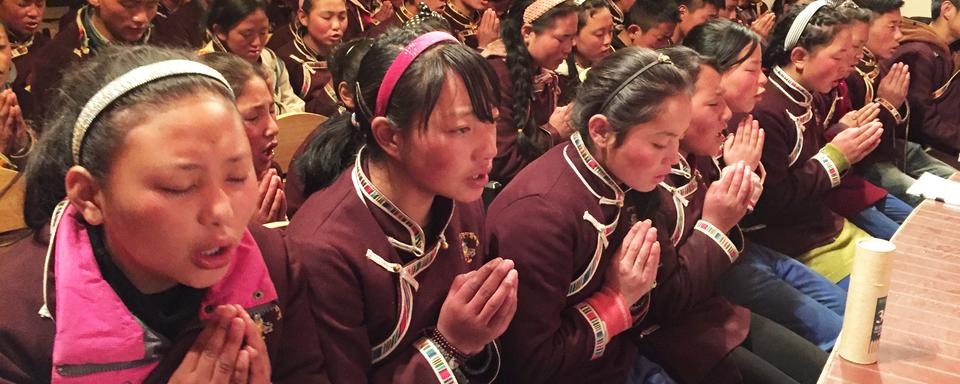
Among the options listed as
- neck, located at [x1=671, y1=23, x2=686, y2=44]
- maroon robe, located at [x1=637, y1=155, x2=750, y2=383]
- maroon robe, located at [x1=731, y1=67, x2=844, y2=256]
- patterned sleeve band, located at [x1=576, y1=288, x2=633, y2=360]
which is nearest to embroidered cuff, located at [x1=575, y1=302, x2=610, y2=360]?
patterned sleeve band, located at [x1=576, y1=288, x2=633, y2=360]

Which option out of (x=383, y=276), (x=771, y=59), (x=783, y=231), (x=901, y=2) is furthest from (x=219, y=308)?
(x=901, y=2)

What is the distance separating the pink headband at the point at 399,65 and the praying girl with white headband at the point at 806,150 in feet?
5.04

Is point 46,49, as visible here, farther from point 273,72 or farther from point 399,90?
point 399,90

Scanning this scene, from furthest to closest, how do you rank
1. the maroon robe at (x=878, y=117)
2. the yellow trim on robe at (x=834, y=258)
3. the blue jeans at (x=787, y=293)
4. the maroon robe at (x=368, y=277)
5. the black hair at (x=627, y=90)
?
the maroon robe at (x=878, y=117) < the yellow trim on robe at (x=834, y=258) < the blue jeans at (x=787, y=293) < the black hair at (x=627, y=90) < the maroon robe at (x=368, y=277)

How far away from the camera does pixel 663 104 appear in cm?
173

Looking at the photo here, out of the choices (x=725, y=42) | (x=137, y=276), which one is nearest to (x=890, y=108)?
(x=725, y=42)

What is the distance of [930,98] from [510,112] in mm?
2329

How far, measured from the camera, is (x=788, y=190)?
2.55 m

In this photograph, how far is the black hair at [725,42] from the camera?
7.87 feet

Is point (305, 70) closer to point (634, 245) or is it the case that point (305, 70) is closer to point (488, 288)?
point (634, 245)

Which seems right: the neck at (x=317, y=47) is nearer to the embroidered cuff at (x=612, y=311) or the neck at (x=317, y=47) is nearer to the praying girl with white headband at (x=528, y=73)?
the praying girl with white headband at (x=528, y=73)

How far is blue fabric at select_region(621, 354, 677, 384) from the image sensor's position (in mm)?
1804

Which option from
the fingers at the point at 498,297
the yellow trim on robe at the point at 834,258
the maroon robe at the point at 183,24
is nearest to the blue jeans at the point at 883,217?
the yellow trim on robe at the point at 834,258

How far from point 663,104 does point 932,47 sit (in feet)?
9.77
